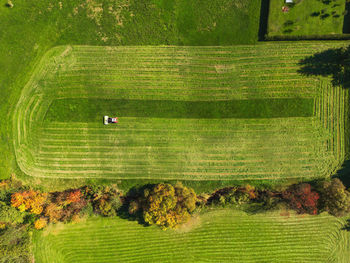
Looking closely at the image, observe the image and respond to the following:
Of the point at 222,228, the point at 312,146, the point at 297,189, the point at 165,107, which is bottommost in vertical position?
the point at 222,228

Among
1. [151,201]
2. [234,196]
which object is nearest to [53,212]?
[151,201]

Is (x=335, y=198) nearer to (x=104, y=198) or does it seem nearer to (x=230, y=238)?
(x=230, y=238)

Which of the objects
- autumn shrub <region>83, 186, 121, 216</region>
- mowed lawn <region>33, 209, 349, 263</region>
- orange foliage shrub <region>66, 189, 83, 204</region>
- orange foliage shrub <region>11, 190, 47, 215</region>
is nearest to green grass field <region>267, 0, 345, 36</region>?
mowed lawn <region>33, 209, 349, 263</region>

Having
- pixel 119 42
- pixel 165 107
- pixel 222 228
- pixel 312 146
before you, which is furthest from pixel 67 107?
pixel 312 146

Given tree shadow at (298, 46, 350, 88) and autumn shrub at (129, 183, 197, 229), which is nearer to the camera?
autumn shrub at (129, 183, 197, 229)

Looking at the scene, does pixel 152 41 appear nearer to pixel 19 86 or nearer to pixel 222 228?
pixel 19 86

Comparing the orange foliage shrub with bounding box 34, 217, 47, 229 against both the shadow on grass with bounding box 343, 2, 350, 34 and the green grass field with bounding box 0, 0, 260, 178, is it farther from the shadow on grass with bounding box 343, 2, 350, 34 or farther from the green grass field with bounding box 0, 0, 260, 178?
the shadow on grass with bounding box 343, 2, 350, 34
